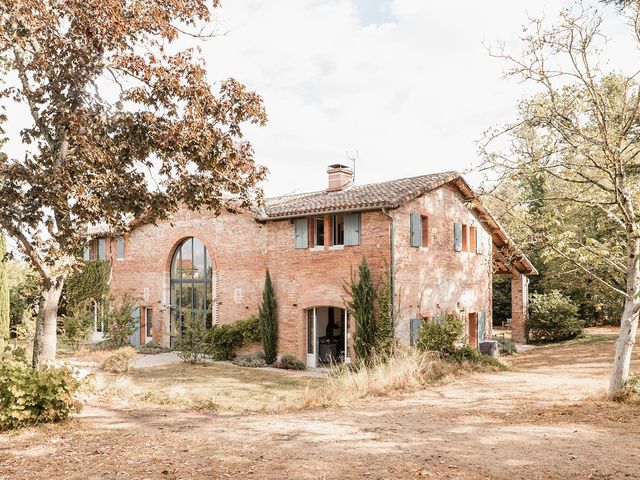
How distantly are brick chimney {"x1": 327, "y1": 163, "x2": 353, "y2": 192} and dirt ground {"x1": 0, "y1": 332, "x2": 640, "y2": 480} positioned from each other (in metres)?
10.9

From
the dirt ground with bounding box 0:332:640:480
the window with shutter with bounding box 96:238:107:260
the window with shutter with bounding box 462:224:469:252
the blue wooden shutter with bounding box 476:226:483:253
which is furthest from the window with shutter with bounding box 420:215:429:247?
the window with shutter with bounding box 96:238:107:260

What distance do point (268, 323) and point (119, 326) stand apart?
27.9ft

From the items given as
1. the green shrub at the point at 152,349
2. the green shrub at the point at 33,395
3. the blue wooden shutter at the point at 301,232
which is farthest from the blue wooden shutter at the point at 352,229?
the green shrub at the point at 152,349

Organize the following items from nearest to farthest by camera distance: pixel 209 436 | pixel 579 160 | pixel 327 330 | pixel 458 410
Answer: pixel 209 436, pixel 458 410, pixel 579 160, pixel 327 330

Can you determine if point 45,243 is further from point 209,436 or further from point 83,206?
point 209,436

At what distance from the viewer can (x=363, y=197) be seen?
17344mm

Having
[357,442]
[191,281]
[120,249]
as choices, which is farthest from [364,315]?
[120,249]

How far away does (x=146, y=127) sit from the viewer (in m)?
9.67

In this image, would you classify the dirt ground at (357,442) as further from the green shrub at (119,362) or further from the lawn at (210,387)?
the green shrub at (119,362)

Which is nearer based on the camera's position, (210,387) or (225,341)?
(210,387)

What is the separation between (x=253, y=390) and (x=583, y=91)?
11024mm

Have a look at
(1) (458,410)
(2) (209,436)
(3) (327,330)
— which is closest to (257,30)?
(2) (209,436)

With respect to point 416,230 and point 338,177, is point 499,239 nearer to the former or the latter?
point 416,230

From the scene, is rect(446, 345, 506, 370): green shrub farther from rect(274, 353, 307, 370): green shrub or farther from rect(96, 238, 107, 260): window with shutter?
rect(96, 238, 107, 260): window with shutter
